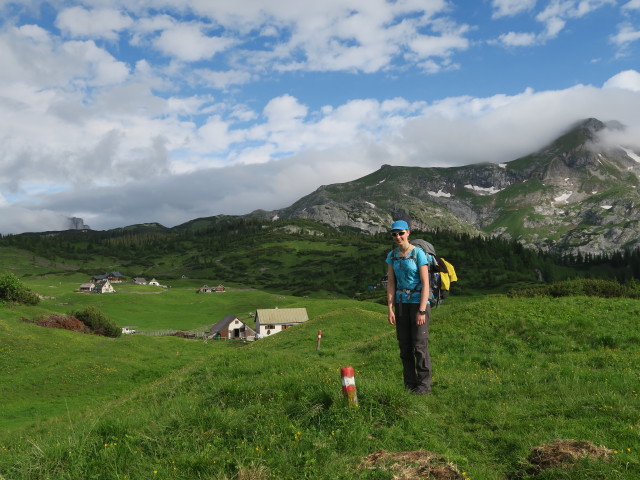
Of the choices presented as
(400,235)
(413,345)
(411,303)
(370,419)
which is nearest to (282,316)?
(413,345)

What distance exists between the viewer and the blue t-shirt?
10.5 metres

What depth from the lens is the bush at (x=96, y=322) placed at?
66.1 metres

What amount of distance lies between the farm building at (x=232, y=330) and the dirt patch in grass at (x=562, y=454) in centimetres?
9221

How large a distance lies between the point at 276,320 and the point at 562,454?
9141 cm

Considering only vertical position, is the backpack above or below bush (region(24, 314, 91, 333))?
above

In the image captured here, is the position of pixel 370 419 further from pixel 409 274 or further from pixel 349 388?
pixel 409 274

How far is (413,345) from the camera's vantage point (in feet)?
35.1

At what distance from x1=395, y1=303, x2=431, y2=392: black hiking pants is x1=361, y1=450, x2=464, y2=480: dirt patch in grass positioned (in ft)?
12.7

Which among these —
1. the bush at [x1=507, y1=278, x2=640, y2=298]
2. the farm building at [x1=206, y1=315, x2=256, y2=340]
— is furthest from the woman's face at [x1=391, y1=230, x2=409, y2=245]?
the farm building at [x1=206, y1=315, x2=256, y2=340]

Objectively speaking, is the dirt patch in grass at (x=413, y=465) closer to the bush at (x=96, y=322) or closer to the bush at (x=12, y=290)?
the bush at (x=96, y=322)

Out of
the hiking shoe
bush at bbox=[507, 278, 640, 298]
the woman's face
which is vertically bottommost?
bush at bbox=[507, 278, 640, 298]

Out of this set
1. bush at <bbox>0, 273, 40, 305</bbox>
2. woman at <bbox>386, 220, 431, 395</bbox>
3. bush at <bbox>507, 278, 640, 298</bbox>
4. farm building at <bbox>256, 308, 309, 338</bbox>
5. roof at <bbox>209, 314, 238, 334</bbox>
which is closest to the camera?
woman at <bbox>386, 220, 431, 395</bbox>

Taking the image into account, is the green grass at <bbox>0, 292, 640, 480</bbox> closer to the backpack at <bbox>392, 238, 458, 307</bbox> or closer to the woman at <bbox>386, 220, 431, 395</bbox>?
the woman at <bbox>386, 220, 431, 395</bbox>

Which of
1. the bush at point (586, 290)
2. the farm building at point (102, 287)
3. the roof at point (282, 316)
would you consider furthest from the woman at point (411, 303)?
the farm building at point (102, 287)
